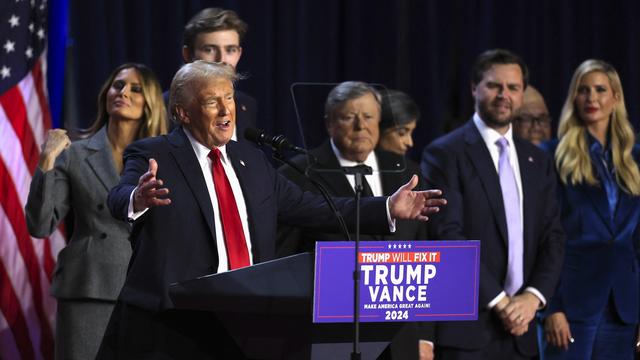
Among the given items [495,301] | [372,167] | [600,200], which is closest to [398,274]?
[372,167]

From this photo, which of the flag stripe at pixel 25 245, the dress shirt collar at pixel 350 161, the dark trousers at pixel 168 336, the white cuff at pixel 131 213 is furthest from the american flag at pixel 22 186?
the white cuff at pixel 131 213

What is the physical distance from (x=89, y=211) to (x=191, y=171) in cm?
129

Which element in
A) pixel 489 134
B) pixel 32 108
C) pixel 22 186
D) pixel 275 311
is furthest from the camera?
pixel 32 108

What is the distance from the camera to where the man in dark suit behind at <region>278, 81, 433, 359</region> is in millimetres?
3896

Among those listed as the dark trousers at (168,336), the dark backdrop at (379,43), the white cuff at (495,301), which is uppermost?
the dark backdrop at (379,43)

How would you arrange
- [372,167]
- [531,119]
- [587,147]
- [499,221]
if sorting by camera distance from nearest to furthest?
[372,167]
[499,221]
[587,147]
[531,119]

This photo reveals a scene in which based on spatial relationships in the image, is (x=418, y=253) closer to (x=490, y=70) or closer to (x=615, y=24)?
(x=490, y=70)

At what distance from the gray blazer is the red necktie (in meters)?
1.21

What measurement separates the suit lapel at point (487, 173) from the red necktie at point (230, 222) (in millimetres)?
1608

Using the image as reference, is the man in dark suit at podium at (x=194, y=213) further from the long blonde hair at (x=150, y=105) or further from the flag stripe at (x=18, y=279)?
the flag stripe at (x=18, y=279)

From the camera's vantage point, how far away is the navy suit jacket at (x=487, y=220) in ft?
13.7

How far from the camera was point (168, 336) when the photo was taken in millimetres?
2746

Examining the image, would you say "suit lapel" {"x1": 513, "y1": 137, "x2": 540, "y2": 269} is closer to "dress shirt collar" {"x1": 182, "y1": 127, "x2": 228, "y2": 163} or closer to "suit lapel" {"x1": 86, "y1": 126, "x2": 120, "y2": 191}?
"suit lapel" {"x1": 86, "y1": 126, "x2": 120, "y2": 191}

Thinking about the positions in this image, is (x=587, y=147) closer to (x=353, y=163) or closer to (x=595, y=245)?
(x=595, y=245)
